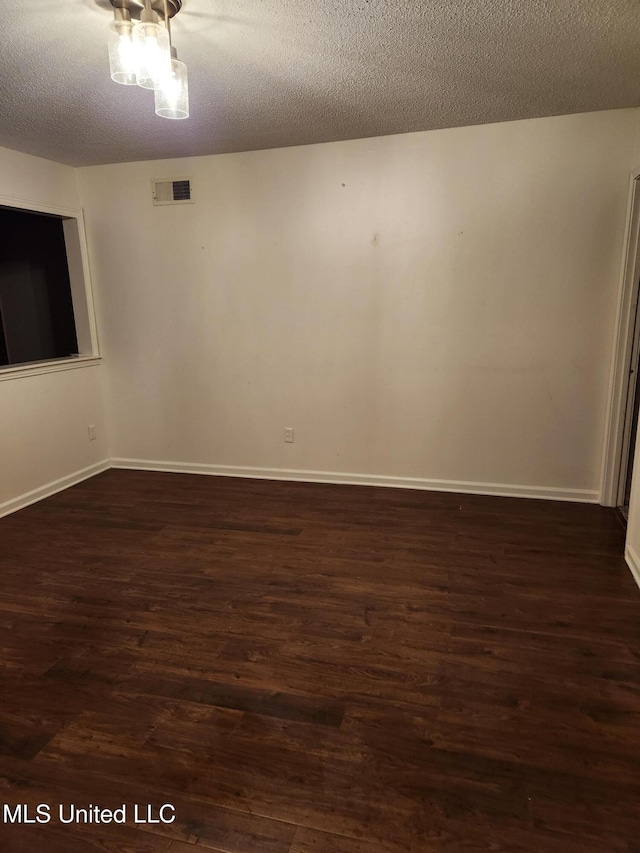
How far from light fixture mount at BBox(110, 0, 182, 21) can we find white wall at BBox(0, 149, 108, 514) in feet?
7.03

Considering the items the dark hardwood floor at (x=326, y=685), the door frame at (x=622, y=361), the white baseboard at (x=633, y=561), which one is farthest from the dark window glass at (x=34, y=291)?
the white baseboard at (x=633, y=561)

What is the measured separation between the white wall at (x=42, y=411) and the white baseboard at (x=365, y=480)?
20.4 inches

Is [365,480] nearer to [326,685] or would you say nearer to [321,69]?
[326,685]

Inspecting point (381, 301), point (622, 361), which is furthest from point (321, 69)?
point (622, 361)

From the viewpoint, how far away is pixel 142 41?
190 centimetres

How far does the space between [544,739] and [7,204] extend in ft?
14.1

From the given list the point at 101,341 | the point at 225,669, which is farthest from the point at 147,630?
the point at 101,341

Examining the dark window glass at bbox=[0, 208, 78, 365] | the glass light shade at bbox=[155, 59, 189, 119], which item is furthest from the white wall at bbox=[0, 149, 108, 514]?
the glass light shade at bbox=[155, 59, 189, 119]

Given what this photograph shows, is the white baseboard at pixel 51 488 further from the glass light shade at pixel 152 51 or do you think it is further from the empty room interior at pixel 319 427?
the glass light shade at pixel 152 51

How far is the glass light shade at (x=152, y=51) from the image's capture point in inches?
74.4

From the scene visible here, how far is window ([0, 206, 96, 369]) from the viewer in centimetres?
438

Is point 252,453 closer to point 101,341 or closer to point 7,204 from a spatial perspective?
point 101,341

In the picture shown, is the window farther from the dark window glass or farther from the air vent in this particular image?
the air vent

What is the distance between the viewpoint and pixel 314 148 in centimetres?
371
